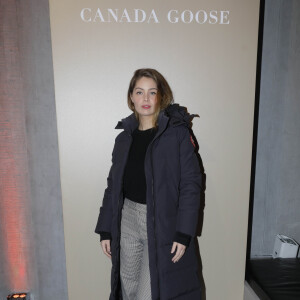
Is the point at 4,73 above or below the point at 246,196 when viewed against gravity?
above

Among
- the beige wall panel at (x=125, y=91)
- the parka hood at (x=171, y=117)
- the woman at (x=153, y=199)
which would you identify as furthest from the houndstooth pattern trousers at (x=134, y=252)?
the parka hood at (x=171, y=117)

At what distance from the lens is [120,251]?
1.67 m

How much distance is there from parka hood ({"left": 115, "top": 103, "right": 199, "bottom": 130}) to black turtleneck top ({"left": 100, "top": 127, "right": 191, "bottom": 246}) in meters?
0.09

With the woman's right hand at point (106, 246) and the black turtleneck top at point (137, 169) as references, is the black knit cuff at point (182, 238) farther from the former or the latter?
the woman's right hand at point (106, 246)

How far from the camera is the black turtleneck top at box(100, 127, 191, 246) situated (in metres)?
1.56

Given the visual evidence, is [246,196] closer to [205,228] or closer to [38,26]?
[205,228]

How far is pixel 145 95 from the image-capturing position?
159 centimetres

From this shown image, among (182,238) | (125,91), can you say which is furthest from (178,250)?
(125,91)

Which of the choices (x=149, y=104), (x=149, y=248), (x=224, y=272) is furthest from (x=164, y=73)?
(x=224, y=272)

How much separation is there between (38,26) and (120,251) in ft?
5.49

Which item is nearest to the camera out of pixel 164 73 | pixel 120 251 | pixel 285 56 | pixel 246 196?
pixel 120 251

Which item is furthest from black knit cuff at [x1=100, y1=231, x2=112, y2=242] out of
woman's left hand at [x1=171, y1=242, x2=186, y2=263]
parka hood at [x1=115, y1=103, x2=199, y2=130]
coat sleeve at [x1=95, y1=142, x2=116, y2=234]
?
parka hood at [x1=115, y1=103, x2=199, y2=130]

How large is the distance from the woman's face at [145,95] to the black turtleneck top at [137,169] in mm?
114

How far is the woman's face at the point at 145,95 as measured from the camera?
1.58 m
